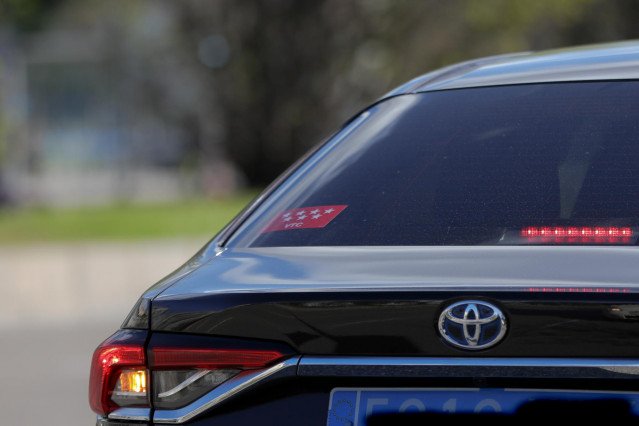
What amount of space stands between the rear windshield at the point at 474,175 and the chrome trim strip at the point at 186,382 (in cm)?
38

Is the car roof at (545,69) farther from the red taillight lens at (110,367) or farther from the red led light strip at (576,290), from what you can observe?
the red taillight lens at (110,367)

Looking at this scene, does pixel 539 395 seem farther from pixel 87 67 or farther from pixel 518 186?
pixel 87 67

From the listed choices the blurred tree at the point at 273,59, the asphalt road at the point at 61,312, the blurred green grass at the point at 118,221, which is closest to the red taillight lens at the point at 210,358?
the asphalt road at the point at 61,312

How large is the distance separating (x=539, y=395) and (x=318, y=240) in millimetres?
601

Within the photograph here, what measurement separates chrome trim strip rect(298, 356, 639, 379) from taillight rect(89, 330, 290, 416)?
0.28 feet

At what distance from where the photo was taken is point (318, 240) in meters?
2.39

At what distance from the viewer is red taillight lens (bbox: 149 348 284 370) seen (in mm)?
2090

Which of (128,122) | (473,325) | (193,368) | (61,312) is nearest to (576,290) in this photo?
(473,325)

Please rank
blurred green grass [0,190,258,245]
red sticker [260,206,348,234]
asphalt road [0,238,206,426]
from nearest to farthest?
red sticker [260,206,348,234]
asphalt road [0,238,206,426]
blurred green grass [0,190,258,245]

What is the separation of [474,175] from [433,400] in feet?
2.06

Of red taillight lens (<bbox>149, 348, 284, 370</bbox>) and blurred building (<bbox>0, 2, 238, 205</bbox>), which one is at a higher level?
blurred building (<bbox>0, 2, 238, 205</bbox>)

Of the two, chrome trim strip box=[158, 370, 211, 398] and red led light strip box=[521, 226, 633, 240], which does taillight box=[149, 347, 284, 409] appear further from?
red led light strip box=[521, 226, 633, 240]

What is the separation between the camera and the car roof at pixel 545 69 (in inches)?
105

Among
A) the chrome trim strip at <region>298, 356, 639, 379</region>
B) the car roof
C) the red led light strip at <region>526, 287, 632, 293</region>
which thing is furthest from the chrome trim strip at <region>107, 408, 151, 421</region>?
the car roof
